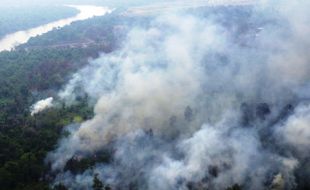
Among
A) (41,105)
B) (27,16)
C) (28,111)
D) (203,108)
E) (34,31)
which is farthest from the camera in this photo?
(27,16)

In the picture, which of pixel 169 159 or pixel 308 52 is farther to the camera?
pixel 308 52

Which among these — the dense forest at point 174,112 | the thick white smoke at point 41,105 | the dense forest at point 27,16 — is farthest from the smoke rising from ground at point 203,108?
the dense forest at point 27,16

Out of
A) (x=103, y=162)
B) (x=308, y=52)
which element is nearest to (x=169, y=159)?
(x=103, y=162)

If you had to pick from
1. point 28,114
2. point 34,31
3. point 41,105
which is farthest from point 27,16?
point 28,114

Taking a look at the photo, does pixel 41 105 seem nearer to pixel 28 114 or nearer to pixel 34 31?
pixel 28 114

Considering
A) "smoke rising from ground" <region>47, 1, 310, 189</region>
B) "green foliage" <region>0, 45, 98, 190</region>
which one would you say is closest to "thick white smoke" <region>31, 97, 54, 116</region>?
"green foliage" <region>0, 45, 98, 190</region>

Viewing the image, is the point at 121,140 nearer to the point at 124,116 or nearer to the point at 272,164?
the point at 124,116
